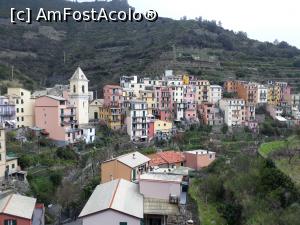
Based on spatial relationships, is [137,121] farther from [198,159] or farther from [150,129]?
[198,159]

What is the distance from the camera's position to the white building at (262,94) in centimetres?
4681

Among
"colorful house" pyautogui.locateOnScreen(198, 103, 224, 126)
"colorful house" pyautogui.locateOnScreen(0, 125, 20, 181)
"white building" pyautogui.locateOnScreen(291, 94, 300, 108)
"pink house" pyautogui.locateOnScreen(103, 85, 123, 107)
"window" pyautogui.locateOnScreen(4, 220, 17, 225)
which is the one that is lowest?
"window" pyautogui.locateOnScreen(4, 220, 17, 225)

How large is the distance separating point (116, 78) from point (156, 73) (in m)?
4.67

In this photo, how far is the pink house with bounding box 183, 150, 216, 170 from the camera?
31.0 metres

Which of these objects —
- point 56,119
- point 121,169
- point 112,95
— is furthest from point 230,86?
point 121,169

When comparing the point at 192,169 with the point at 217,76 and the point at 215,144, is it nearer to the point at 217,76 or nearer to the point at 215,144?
the point at 215,144

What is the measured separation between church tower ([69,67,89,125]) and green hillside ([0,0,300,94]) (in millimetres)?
13864

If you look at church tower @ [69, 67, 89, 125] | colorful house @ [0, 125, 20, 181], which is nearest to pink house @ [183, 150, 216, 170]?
church tower @ [69, 67, 89, 125]

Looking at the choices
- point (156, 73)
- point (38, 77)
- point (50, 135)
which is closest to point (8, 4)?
point (38, 77)

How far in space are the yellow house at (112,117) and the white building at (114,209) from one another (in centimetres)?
1751

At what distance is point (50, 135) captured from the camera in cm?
3178

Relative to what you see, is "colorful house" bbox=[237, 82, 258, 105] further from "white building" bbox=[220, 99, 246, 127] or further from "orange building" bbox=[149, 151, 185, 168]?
"orange building" bbox=[149, 151, 185, 168]

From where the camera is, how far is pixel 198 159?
3105 centimetres

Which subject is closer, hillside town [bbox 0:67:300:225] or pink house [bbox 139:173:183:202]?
hillside town [bbox 0:67:300:225]
